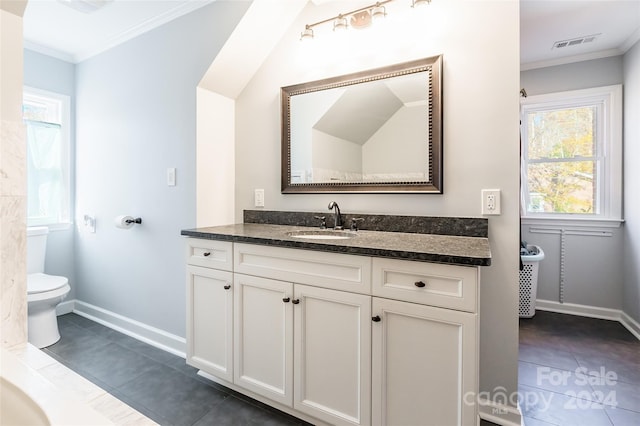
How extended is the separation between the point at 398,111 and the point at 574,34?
6.43 feet

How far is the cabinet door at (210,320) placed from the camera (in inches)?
68.4

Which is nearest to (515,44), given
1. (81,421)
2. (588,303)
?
(81,421)

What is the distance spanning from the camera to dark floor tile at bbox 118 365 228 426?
168 centimetres

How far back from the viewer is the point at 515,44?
153 centimetres

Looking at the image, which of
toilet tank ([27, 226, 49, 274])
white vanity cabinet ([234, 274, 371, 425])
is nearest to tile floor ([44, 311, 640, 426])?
white vanity cabinet ([234, 274, 371, 425])

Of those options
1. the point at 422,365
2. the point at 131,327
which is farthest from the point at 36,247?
the point at 422,365

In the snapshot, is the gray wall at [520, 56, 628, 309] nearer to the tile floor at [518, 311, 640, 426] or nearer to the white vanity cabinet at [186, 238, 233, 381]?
the tile floor at [518, 311, 640, 426]

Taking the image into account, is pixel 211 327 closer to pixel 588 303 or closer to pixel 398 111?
pixel 398 111

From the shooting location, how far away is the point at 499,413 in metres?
1.61

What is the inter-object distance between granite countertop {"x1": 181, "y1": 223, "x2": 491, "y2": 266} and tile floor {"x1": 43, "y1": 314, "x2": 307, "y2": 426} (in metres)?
0.90

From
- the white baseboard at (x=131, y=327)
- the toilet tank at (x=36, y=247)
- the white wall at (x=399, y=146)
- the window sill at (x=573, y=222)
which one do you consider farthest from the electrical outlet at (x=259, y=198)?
the window sill at (x=573, y=222)

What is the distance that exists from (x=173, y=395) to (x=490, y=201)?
2.03 meters

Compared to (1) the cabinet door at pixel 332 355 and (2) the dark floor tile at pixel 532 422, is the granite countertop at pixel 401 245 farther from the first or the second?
(2) the dark floor tile at pixel 532 422

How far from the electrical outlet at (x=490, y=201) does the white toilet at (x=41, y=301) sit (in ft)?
9.75
